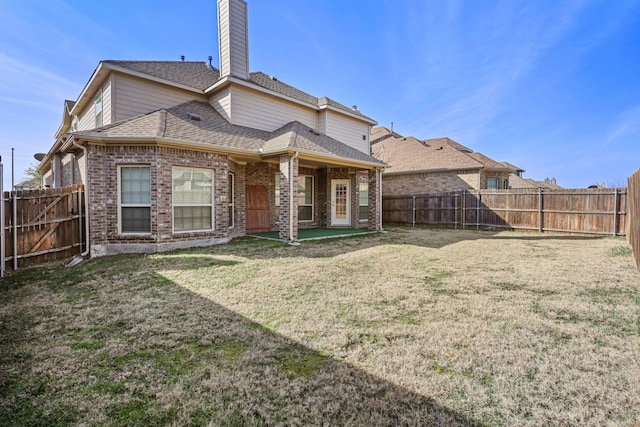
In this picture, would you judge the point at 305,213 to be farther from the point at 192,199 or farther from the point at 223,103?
the point at 192,199

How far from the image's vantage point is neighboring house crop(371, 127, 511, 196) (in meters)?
17.3

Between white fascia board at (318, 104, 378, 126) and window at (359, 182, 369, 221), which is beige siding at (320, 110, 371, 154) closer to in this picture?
white fascia board at (318, 104, 378, 126)

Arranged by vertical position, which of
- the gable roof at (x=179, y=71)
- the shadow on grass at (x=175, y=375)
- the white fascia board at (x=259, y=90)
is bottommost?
the shadow on grass at (x=175, y=375)

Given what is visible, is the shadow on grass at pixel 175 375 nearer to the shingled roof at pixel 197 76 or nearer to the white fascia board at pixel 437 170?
the shingled roof at pixel 197 76

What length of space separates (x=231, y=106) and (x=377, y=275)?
27.9 feet

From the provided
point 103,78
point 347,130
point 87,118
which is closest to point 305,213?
point 347,130

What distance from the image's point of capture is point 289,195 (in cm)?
942

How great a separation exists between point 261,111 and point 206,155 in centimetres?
397

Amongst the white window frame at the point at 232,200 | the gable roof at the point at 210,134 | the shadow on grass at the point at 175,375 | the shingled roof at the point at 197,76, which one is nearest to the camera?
the shadow on grass at the point at 175,375

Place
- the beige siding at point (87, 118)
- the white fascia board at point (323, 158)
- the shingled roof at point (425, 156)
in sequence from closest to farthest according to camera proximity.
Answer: the white fascia board at point (323, 158) < the beige siding at point (87, 118) < the shingled roof at point (425, 156)

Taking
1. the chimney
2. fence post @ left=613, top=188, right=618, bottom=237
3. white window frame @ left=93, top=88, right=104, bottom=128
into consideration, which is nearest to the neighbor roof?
fence post @ left=613, top=188, right=618, bottom=237

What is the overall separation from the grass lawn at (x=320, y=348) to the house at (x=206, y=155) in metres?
2.60

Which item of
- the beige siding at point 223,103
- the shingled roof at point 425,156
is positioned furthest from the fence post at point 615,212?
the beige siding at point 223,103

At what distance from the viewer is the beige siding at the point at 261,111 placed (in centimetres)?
1105
